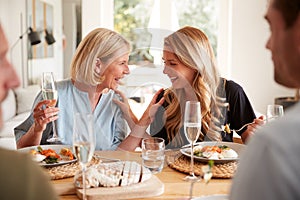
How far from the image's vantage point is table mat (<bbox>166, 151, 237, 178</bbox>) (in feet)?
5.09

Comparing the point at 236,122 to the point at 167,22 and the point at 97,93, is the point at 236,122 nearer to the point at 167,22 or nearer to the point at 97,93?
the point at 97,93

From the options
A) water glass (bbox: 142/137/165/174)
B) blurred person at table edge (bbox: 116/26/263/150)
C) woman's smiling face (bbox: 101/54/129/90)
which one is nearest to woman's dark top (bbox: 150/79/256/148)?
blurred person at table edge (bbox: 116/26/263/150)

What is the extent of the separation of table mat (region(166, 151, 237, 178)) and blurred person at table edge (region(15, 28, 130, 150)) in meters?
0.49

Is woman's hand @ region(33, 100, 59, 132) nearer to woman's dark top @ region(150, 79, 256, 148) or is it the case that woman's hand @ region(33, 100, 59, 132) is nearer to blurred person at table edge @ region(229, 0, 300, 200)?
woman's dark top @ region(150, 79, 256, 148)

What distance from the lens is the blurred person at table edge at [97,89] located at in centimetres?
217

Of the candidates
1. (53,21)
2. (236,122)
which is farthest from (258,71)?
(236,122)

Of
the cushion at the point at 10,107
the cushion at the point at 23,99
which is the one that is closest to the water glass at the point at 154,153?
the cushion at the point at 10,107

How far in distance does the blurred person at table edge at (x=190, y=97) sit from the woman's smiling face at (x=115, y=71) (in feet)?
0.44

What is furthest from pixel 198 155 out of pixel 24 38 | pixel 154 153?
pixel 24 38

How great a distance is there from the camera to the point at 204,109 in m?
2.20

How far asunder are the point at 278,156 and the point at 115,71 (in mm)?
1608

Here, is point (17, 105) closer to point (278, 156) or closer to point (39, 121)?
point (39, 121)

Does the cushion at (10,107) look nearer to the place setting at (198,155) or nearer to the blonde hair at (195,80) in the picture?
the blonde hair at (195,80)

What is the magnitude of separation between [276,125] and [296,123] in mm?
30
